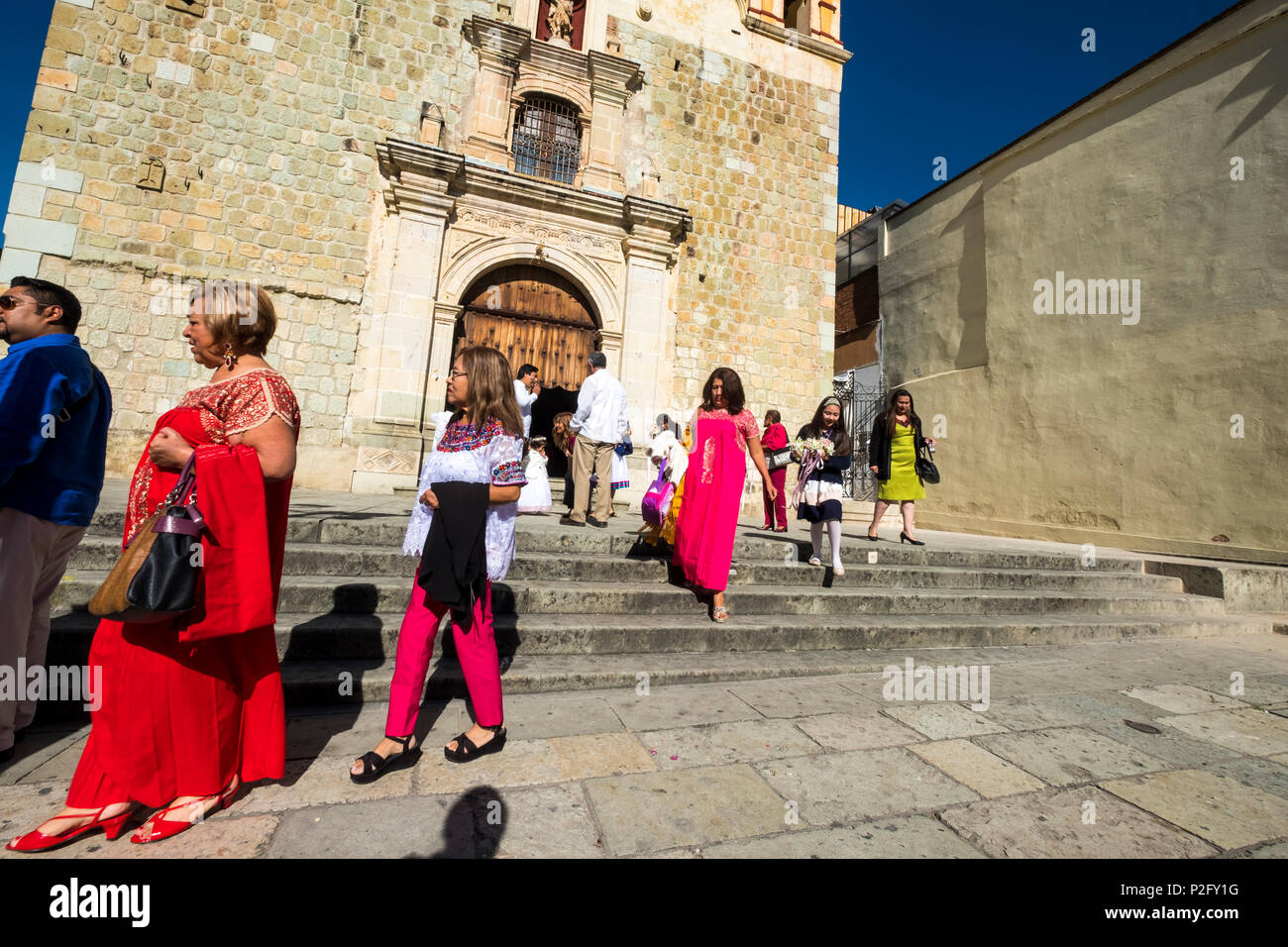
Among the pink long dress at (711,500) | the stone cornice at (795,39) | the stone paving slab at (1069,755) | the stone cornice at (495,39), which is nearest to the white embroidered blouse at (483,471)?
the pink long dress at (711,500)

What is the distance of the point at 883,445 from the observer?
7.10m

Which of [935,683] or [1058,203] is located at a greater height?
[1058,203]

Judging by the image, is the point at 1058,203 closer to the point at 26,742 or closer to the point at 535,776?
the point at 535,776

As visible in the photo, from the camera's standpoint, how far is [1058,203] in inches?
433

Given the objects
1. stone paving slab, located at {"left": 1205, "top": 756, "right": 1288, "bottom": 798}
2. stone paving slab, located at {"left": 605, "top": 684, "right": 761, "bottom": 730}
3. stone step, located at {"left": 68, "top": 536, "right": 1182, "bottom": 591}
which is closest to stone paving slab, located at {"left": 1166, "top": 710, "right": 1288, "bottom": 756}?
stone paving slab, located at {"left": 1205, "top": 756, "right": 1288, "bottom": 798}

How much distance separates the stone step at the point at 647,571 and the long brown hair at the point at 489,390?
216 cm

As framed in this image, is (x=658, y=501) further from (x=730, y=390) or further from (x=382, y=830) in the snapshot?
(x=382, y=830)

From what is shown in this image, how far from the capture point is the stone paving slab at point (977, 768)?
2.43m

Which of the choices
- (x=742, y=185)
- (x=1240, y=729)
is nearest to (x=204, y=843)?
(x=1240, y=729)

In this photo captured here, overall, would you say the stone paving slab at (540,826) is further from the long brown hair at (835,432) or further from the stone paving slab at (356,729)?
the long brown hair at (835,432)

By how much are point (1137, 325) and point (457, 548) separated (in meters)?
12.2

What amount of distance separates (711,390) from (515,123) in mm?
7834
